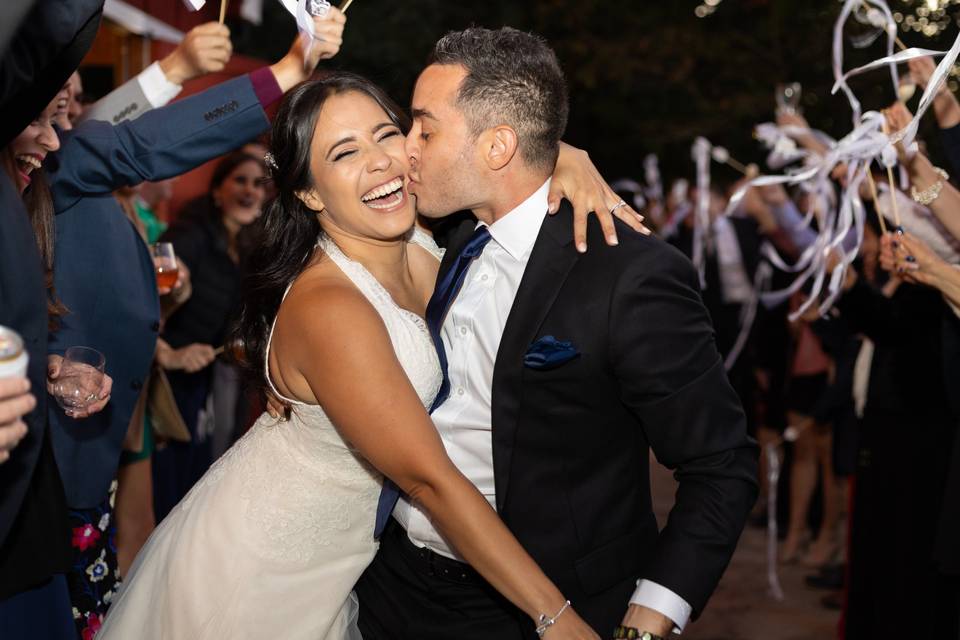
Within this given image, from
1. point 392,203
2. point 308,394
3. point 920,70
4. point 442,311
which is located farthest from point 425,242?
point 920,70

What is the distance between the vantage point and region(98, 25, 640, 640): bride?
2328 mm

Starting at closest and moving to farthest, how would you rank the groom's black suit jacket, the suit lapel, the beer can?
the beer can, the groom's black suit jacket, the suit lapel

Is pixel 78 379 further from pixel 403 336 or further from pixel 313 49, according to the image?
pixel 313 49

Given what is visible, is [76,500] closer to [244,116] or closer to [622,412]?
[244,116]

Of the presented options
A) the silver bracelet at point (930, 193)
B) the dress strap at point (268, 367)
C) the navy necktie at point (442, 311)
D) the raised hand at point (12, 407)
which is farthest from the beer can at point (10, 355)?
the silver bracelet at point (930, 193)

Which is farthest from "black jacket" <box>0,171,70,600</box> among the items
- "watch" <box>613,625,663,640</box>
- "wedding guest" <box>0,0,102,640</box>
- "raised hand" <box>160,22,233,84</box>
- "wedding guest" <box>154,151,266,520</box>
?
"wedding guest" <box>154,151,266,520</box>

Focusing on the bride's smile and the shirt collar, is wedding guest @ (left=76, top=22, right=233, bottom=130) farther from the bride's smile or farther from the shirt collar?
the shirt collar

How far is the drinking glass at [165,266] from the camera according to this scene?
398 cm

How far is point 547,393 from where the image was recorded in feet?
7.63

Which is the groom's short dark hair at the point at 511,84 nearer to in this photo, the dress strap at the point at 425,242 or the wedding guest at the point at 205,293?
the dress strap at the point at 425,242

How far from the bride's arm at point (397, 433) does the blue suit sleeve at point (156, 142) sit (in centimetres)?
109

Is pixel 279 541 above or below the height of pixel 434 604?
above

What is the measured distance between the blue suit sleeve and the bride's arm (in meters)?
1.09

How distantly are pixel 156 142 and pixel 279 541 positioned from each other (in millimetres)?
1370
